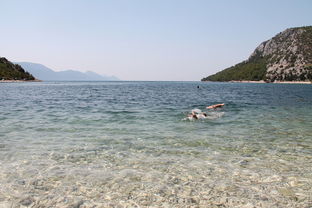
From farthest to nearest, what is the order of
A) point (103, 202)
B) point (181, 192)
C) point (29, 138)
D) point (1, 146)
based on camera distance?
1. point (29, 138)
2. point (1, 146)
3. point (181, 192)
4. point (103, 202)

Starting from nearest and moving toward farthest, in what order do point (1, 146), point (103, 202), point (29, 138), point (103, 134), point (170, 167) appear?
point (103, 202), point (170, 167), point (1, 146), point (29, 138), point (103, 134)

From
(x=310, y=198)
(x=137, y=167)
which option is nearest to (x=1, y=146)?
(x=137, y=167)

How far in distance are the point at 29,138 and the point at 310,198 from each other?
529 inches

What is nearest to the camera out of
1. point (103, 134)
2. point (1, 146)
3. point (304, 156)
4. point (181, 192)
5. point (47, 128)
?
point (181, 192)

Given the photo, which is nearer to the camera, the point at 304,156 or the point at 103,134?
the point at 304,156

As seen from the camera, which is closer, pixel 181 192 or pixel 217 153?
pixel 181 192

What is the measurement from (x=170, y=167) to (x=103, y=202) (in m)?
3.33

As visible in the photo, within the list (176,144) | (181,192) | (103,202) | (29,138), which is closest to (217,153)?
(176,144)

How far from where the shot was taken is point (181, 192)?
7.34m

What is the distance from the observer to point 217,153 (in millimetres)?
11320

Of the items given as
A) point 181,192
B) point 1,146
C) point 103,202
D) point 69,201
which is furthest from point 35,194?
point 1,146

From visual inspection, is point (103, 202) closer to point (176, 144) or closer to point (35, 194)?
point (35, 194)

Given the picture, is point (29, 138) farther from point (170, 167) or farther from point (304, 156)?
point (304, 156)

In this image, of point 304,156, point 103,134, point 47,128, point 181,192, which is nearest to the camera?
point 181,192
